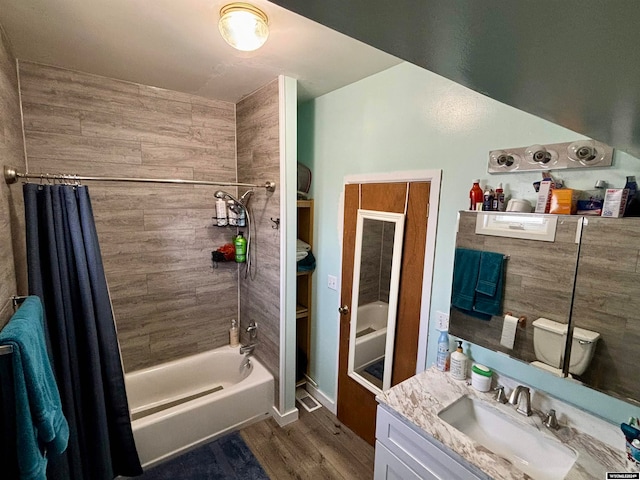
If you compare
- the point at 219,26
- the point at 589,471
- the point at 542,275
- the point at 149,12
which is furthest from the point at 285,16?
the point at 589,471

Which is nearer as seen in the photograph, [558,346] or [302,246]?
[558,346]

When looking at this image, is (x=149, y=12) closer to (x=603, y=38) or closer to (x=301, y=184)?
(x=301, y=184)

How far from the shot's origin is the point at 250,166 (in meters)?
2.50

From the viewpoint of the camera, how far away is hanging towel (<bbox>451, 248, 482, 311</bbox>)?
1.51m

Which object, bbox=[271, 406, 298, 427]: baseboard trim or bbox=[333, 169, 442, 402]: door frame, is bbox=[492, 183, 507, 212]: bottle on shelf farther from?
bbox=[271, 406, 298, 427]: baseboard trim

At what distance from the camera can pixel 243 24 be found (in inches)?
50.9

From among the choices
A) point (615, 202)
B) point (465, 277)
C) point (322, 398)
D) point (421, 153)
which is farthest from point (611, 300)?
point (322, 398)

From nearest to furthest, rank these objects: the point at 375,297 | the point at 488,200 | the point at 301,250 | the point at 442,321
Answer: the point at 488,200 < the point at 442,321 < the point at 375,297 < the point at 301,250

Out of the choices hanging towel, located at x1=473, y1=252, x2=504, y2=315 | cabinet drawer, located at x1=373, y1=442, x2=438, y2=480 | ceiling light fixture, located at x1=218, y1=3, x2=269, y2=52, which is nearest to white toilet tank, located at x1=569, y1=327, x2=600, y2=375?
hanging towel, located at x1=473, y1=252, x2=504, y2=315

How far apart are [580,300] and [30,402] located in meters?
2.00

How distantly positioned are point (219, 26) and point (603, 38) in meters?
1.49

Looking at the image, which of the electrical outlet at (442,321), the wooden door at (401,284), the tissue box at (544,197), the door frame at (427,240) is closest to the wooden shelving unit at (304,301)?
the wooden door at (401,284)

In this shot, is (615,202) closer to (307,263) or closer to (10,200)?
(307,263)

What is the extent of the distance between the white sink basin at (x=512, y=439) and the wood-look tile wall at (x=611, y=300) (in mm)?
309
